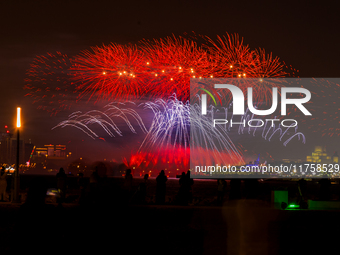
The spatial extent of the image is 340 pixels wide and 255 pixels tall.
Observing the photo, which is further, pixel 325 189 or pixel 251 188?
pixel 325 189

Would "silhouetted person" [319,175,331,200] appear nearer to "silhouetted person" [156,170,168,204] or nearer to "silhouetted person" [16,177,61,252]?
"silhouetted person" [156,170,168,204]

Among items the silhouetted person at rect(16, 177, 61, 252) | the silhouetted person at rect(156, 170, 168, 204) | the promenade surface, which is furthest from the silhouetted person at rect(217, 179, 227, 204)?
the silhouetted person at rect(16, 177, 61, 252)

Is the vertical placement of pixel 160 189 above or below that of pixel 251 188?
below

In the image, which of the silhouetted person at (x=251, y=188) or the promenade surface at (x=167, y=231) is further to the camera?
the silhouetted person at (x=251, y=188)

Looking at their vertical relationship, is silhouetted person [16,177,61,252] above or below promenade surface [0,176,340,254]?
above

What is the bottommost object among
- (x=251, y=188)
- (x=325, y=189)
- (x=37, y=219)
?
(x=325, y=189)

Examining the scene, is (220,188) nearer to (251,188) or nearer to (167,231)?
(251,188)

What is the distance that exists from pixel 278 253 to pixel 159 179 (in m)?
9.20

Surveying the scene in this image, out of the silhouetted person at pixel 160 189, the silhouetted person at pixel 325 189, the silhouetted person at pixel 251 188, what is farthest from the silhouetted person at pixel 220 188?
the silhouetted person at pixel 251 188

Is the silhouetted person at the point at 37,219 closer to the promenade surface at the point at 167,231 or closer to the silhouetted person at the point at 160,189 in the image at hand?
the promenade surface at the point at 167,231

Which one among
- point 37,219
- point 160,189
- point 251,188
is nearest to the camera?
point 37,219

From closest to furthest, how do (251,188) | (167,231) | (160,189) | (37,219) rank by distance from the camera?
(37,219) < (167,231) < (251,188) < (160,189)

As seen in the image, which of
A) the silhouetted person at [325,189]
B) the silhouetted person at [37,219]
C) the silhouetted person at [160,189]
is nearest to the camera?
the silhouetted person at [37,219]

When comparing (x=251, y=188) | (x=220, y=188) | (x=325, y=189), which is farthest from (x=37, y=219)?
(x=325, y=189)
